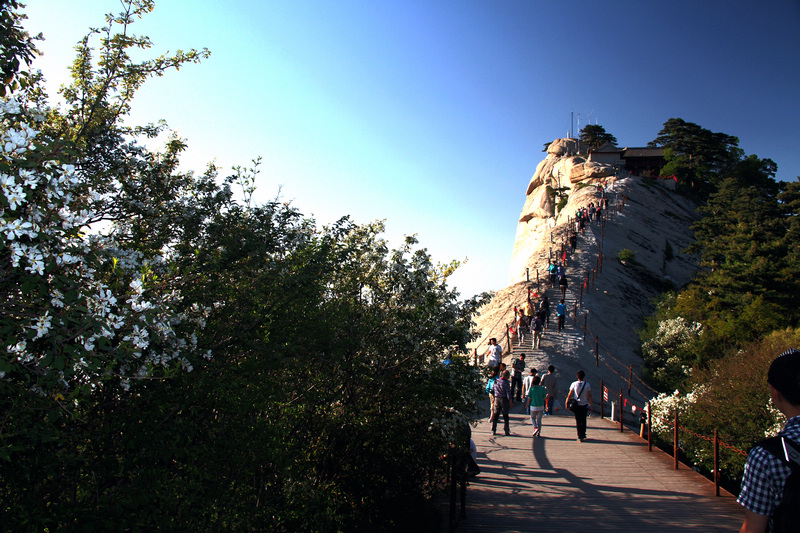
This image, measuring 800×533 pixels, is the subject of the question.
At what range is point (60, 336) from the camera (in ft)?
7.82

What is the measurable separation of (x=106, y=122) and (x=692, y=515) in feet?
29.4

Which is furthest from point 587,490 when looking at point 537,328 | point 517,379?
point 537,328

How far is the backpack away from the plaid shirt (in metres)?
0.02

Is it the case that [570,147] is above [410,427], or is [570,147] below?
above

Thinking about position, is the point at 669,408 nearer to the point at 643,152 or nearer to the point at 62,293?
the point at 62,293

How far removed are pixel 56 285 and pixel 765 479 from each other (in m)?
3.59

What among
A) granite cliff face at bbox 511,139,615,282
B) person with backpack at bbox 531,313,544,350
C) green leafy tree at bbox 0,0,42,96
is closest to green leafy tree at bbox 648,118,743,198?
granite cliff face at bbox 511,139,615,282

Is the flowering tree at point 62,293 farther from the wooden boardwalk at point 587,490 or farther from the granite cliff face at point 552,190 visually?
the granite cliff face at point 552,190

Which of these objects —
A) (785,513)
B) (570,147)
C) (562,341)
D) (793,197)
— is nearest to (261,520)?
(785,513)

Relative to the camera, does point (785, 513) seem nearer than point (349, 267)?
Yes

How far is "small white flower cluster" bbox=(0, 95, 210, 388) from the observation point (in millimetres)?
2289

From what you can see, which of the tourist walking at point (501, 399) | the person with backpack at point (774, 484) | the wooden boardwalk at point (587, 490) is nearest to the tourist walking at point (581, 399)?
the wooden boardwalk at point (587, 490)

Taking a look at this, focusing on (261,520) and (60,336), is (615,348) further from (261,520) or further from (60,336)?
(60,336)

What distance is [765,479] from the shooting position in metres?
2.43
